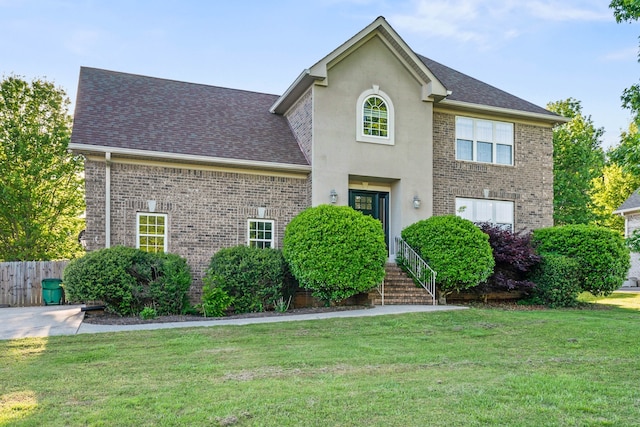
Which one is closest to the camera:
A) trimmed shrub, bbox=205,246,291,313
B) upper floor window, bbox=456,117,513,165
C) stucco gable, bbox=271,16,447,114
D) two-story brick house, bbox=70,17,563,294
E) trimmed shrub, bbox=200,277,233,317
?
trimmed shrub, bbox=200,277,233,317

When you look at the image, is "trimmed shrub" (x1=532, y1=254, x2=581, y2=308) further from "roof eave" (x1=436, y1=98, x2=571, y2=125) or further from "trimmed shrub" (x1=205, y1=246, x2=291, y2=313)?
"trimmed shrub" (x1=205, y1=246, x2=291, y2=313)

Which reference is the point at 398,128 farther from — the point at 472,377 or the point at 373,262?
the point at 472,377

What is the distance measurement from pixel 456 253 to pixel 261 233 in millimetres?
5303

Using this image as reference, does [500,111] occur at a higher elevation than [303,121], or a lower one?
higher

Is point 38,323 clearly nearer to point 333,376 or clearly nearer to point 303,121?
point 333,376

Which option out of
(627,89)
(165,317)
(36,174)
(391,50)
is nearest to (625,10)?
(627,89)

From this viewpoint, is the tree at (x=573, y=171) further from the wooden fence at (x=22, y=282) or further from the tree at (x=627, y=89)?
the wooden fence at (x=22, y=282)

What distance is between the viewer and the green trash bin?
15000 mm

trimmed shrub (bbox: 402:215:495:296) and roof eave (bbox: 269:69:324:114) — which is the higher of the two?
roof eave (bbox: 269:69:324:114)

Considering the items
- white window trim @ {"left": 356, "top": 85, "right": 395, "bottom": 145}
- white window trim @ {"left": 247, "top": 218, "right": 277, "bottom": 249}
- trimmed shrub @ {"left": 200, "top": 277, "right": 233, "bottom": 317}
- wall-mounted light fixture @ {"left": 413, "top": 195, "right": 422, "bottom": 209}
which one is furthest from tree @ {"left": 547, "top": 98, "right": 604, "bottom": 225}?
trimmed shrub @ {"left": 200, "top": 277, "right": 233, "bottom": 317}

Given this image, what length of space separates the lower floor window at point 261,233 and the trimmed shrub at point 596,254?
762 cm

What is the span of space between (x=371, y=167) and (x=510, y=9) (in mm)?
5543

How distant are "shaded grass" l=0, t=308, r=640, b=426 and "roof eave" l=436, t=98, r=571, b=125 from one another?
8205 millimetres

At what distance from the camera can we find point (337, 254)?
11492 mm
